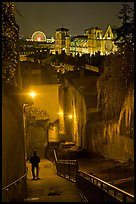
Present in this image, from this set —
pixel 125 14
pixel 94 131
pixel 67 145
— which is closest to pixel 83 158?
pixel 94 131

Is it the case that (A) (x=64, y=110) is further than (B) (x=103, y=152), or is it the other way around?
(A) (x=64, y=110)

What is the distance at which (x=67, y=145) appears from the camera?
40.2 metres

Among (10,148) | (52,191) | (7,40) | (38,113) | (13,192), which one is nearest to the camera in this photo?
(7,40)

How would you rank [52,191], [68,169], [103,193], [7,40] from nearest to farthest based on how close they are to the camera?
[103,193]
[7,40]
[52,191]
[68,169]

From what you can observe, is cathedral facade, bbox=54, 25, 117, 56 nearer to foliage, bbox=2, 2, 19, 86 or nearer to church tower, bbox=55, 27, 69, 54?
church tower, bbox=55, 27, 69, 54

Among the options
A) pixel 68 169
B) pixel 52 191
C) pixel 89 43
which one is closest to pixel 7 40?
pixel 52 191

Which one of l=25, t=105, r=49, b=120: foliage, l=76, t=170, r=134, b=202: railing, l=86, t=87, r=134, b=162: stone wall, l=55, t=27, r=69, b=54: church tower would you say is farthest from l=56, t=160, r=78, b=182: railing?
l=55, t=27, r=69, b=54: church tower

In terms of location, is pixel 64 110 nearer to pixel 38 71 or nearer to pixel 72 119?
pixel 72 119

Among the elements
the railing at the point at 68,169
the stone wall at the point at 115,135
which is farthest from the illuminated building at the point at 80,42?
the railing at the point at 68,169

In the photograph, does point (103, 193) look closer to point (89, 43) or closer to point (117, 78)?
point (117, 78)

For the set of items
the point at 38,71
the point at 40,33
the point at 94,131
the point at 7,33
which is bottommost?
the point at 94,131

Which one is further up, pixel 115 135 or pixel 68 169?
pixel 115 135

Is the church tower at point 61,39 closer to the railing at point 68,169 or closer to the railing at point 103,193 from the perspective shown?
the railing at point 68,169

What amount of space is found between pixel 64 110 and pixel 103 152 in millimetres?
17121
